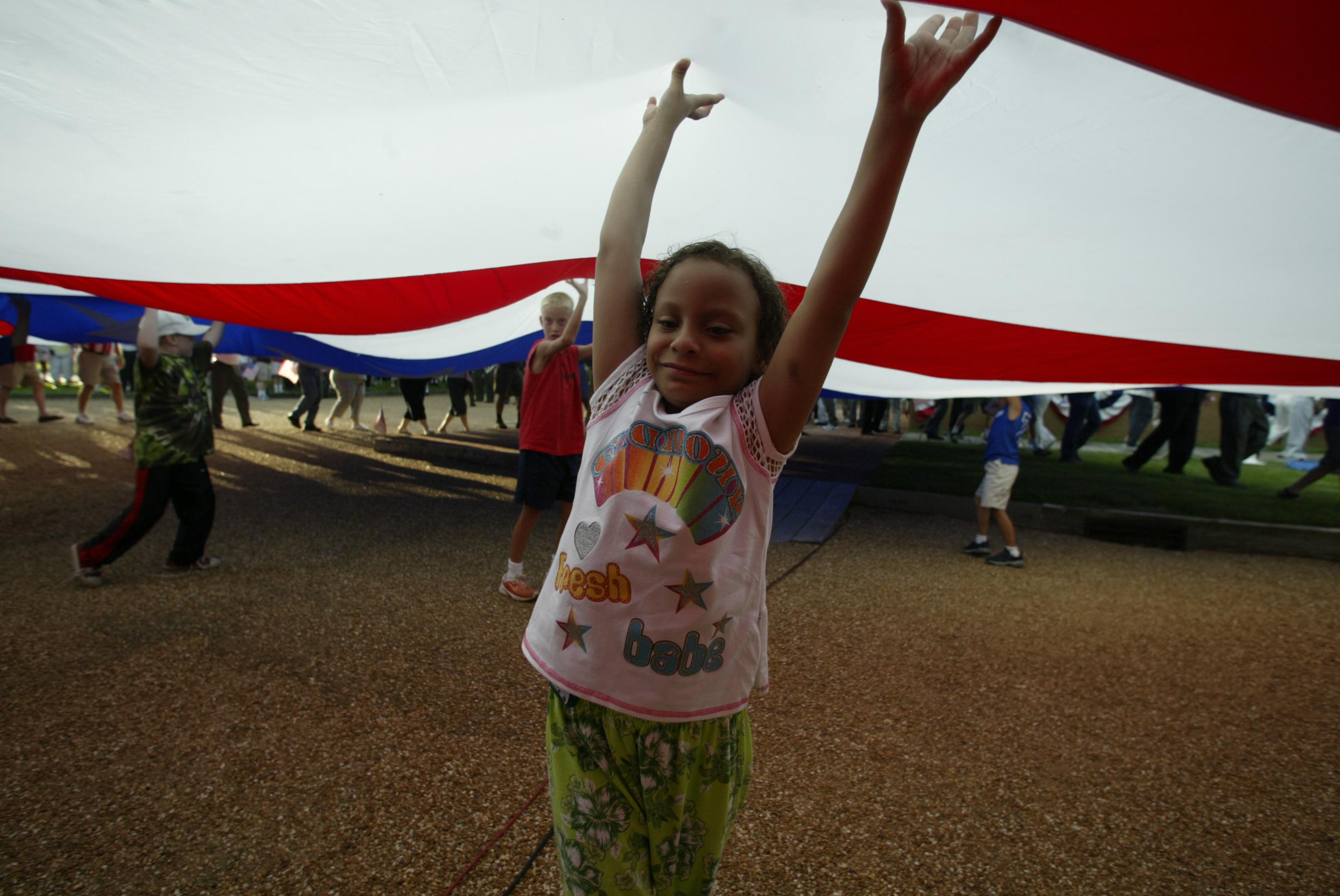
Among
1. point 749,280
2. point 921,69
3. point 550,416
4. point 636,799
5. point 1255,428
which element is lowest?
point 1255,428

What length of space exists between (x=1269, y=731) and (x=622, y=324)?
2.98 metres

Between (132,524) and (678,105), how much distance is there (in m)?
3.51

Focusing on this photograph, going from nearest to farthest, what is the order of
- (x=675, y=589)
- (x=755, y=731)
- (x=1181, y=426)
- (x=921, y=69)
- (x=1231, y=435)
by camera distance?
1. (x=921, y=69)
2. (x=675, y=589)
3. (x=755, y=731)
4. (x=1231, y=435)
5. (x=1181, y=426)

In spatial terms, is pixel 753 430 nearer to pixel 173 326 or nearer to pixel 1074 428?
pixel 173 326

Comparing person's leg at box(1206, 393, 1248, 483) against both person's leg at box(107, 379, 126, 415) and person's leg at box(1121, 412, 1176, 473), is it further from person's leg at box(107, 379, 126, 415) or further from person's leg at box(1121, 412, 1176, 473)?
person's leg at box(107, 379, 126, 415)

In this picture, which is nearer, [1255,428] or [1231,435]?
[1231,435]

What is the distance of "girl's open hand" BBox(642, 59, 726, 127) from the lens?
3.95ft

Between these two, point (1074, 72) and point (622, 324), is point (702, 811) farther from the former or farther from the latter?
point (1074, 72)

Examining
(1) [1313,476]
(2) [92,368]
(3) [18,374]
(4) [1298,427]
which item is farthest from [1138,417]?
(3) [18,374]

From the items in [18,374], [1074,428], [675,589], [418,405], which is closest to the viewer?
[675,589]

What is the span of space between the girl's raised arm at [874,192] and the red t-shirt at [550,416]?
2.54m

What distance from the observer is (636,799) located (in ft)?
3.21

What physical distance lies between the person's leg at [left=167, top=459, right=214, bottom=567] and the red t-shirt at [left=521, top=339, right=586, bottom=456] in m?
1.68

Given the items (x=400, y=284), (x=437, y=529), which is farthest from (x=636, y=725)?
(x=437, y=529)
